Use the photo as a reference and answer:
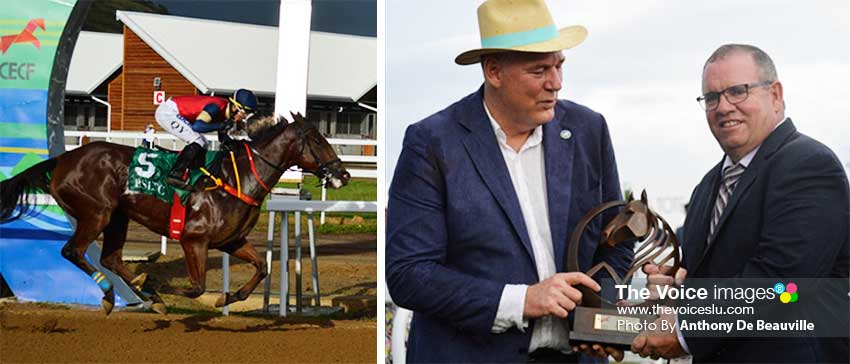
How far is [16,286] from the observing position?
5.00 meters

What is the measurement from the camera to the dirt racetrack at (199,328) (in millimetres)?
4820

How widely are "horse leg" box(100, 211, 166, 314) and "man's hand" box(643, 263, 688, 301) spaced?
8.04ft

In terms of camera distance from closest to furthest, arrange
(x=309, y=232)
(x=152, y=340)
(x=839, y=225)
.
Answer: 1. (x=839, y=225)
2. (x=152, y=340)
3. (x=309, y=232)

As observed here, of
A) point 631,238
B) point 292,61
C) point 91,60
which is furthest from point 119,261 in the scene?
point 631,238

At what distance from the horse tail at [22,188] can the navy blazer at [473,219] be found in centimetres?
213

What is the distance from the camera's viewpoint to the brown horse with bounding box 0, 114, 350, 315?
501cm

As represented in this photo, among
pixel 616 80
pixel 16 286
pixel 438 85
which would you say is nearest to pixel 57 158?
pixel 16 286

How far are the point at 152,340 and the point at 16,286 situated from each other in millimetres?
701

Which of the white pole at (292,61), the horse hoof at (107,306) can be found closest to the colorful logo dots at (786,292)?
the white pole at (292,61)

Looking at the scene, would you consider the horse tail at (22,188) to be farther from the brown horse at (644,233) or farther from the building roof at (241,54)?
the brown horse at (644,233)

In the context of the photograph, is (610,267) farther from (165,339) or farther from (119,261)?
(119,261)

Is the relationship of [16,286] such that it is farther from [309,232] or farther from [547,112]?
[547,112]

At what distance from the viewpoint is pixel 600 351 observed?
366cm

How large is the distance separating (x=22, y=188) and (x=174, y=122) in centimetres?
78
